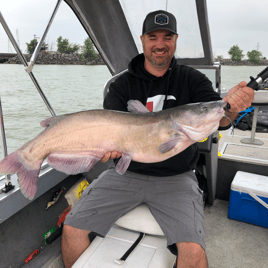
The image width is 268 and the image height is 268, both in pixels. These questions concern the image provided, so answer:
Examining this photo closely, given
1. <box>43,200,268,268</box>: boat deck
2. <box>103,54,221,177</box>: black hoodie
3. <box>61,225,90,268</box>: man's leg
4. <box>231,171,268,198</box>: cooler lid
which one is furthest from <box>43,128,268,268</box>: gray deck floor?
<box>103,54,221,177</box>: black hoodie

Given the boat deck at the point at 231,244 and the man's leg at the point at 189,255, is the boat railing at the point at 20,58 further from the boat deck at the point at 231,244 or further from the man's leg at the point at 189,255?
the man's leg at the point at 189,255

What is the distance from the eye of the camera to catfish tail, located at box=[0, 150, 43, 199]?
1213 mm

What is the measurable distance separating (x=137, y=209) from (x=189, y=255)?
1.52ft

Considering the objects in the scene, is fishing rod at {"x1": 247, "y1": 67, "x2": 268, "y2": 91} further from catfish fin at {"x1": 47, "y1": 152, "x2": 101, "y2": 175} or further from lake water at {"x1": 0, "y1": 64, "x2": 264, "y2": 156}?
lake water at {"x1": 0, "y1": 64, "x2": 264, "y2": 156}

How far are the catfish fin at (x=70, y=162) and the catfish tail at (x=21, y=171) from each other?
9 centimetres


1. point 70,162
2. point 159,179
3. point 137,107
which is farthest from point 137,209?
point 137,107

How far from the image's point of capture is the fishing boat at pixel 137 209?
1.53 m

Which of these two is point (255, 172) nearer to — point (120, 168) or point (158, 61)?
point (158, 61)

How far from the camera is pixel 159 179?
1.81 metres

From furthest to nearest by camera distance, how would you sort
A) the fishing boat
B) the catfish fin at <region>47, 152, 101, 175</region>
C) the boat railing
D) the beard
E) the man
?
the beard
the boat railing
the fishing boat
the man
the catfish fin at <region>47, 152, 101, 175</region>

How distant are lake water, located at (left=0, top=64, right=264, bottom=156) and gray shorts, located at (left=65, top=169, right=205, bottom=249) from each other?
13.9 ft

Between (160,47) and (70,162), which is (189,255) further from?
(160,47)

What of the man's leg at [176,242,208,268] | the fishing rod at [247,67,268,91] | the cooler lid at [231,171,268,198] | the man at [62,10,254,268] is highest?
the fishing rod at [247,67,268,91]

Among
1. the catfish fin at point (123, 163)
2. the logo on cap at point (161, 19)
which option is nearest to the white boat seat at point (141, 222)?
the catfish fin at point (123, 163)
